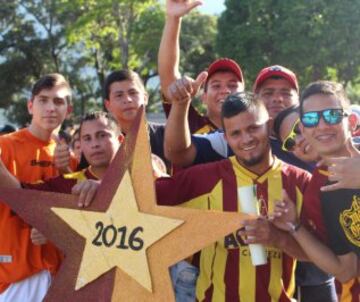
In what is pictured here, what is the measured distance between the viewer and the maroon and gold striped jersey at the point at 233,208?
2.61 m

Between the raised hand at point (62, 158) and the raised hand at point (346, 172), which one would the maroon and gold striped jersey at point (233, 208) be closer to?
the raised hand at point (346, 172)

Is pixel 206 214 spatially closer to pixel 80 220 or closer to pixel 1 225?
pixel 80 220

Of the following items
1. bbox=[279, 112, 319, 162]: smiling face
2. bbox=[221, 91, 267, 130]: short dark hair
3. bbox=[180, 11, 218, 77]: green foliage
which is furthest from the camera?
bbox=[180, 11, 218, 77]: green foliage

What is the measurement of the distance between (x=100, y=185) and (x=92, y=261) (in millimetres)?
340

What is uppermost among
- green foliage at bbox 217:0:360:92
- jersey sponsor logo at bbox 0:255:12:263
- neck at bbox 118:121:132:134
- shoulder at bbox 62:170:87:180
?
green foliage at bbox 217:0:360:92

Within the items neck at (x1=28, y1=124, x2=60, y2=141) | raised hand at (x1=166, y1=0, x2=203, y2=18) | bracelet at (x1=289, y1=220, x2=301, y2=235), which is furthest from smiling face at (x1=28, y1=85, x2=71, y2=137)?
bracelet at (x1=289, y1=220, x2=301, y2=235)

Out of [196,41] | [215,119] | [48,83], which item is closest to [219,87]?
[215,119]

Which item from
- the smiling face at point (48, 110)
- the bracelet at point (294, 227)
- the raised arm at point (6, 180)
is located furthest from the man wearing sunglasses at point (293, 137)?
the raised arm at point (6, 180)

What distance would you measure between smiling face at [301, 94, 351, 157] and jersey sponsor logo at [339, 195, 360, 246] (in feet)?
0.78

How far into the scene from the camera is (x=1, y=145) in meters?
3.35

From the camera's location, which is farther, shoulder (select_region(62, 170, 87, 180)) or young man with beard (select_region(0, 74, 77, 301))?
young man with beard (select_region(0, 74, 77, 301))

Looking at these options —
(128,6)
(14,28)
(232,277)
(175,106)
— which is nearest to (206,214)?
(232,277)

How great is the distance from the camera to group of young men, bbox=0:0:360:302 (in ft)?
7.98

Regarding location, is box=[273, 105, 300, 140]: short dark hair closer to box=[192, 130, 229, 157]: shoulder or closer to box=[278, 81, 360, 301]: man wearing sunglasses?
box=[192, 130, 229, 157]: shoulder
